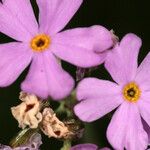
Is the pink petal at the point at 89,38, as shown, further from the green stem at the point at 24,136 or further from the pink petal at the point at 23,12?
the green stem at the point at 24,136

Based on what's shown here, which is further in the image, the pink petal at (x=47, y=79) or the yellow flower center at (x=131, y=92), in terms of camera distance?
the yellow flower center at (x=131, y=92)

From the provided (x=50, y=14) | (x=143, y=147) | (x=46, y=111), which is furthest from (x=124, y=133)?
(x=50, y=14)

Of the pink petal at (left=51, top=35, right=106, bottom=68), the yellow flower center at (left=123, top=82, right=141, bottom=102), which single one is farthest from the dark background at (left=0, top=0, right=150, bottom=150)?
the pink petal at (left=51, top=35, right=106, bottom=68)

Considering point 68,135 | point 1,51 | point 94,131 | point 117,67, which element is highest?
point 1,51

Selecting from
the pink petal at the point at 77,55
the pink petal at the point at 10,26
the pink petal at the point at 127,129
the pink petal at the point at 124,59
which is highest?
the pink petal at the point at 10,26

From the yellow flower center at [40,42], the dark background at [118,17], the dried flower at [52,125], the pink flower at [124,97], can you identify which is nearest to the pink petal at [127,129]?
the pink flower at [124,97]

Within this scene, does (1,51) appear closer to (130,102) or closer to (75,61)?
(75,61)
